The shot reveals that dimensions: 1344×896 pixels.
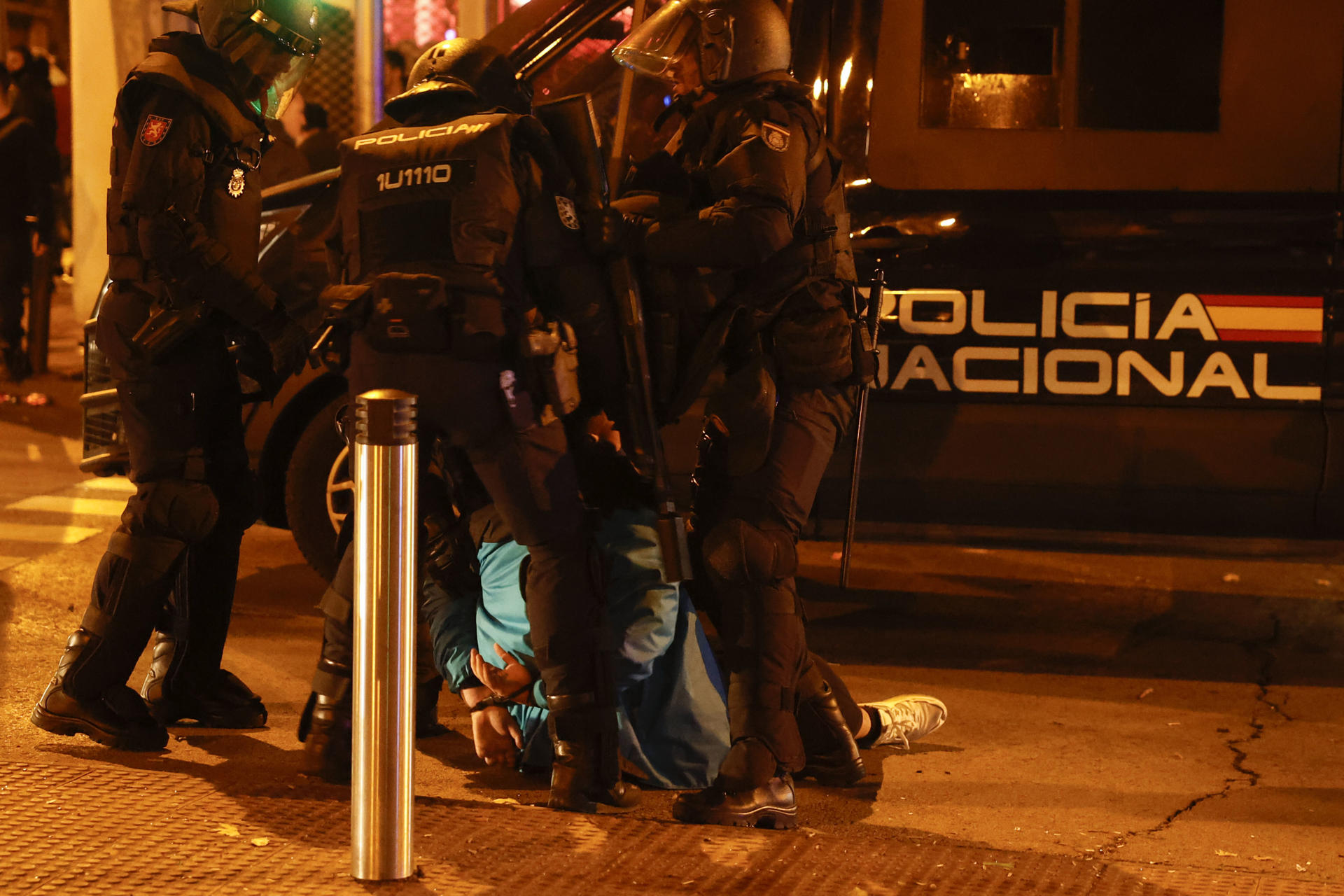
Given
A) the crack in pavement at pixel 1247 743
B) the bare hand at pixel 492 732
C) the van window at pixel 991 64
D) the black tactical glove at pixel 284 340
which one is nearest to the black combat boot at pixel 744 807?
the bare hand at pixel 492 732

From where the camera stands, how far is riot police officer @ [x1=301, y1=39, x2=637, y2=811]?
3541 millimetres

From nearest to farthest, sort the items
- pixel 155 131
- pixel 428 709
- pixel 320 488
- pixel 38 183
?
pixel 155 131 < pixel 428 709 < pixel 320 488 < pixel 38 183

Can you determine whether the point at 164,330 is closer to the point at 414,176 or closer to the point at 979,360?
the point at 414,176

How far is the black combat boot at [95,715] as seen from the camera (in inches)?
159

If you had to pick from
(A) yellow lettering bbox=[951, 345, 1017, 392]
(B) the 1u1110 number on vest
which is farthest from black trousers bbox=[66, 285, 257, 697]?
(A) yellow lettering bbox=[951, 345, 1017, 392]

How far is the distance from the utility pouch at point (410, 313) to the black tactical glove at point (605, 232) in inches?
14.5

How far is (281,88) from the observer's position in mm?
4258

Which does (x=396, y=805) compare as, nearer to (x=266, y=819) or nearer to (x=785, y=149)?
(x=266, y=819)

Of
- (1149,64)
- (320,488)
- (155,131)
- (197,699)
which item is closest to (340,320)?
(155,131)

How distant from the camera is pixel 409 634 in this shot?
2850mm

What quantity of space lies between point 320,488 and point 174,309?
64.7 inches

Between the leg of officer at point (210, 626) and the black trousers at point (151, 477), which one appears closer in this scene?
the black trousers at point (151, 477)

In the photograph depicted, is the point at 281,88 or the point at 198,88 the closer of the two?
the point at 198,88

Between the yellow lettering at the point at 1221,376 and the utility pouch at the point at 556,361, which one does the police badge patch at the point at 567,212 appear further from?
the yellow lettering at the point at 1221,376
